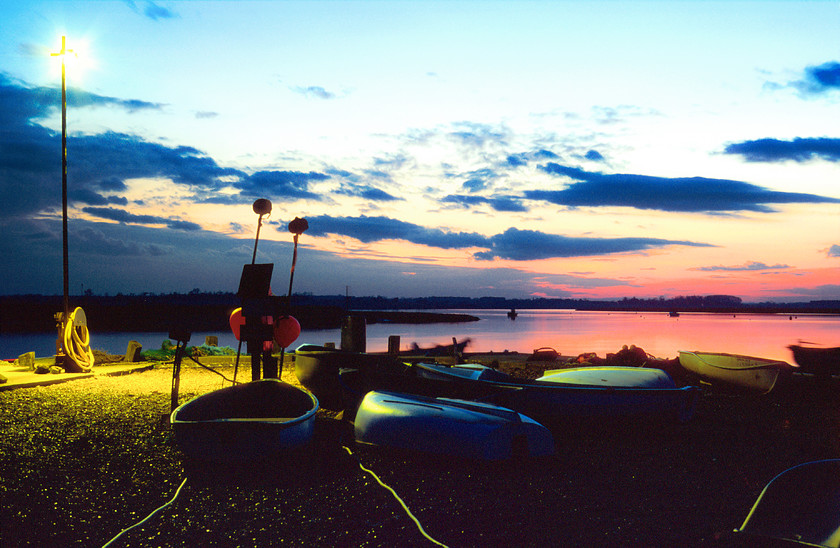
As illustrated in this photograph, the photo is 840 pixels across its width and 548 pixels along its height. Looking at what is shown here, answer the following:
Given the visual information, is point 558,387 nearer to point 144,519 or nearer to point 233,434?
point 233,434

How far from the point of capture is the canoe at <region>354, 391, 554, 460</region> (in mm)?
6246

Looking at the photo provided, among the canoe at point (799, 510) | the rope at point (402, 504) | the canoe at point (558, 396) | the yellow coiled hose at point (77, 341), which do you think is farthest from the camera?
the yellow coiled hose at point (77, 341)

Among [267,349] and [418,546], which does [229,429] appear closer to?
[418,546]

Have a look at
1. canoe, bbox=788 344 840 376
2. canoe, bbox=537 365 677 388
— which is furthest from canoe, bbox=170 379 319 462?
canoe, bbox=788 344 840 376

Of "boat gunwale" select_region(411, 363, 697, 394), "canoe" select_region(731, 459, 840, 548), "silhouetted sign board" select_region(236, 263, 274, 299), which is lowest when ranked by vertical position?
"boat gunwale" select_region(411, 363, 697, 394)

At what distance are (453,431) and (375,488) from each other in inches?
52.8

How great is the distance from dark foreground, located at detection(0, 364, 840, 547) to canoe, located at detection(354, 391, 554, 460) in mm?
199

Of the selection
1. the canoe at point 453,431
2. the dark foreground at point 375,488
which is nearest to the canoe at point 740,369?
the dark foreground at point 375,488

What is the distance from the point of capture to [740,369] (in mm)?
11977

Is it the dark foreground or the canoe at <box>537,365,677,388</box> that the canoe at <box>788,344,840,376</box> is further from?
the canoe at <box>537,365,677,388</box>

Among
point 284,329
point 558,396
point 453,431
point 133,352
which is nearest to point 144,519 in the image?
point 453,431

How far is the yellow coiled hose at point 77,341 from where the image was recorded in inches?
Result: 497

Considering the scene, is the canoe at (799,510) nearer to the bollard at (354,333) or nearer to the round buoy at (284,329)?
the round buoy at (284,329)

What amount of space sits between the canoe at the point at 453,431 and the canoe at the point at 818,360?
32.3 ft
